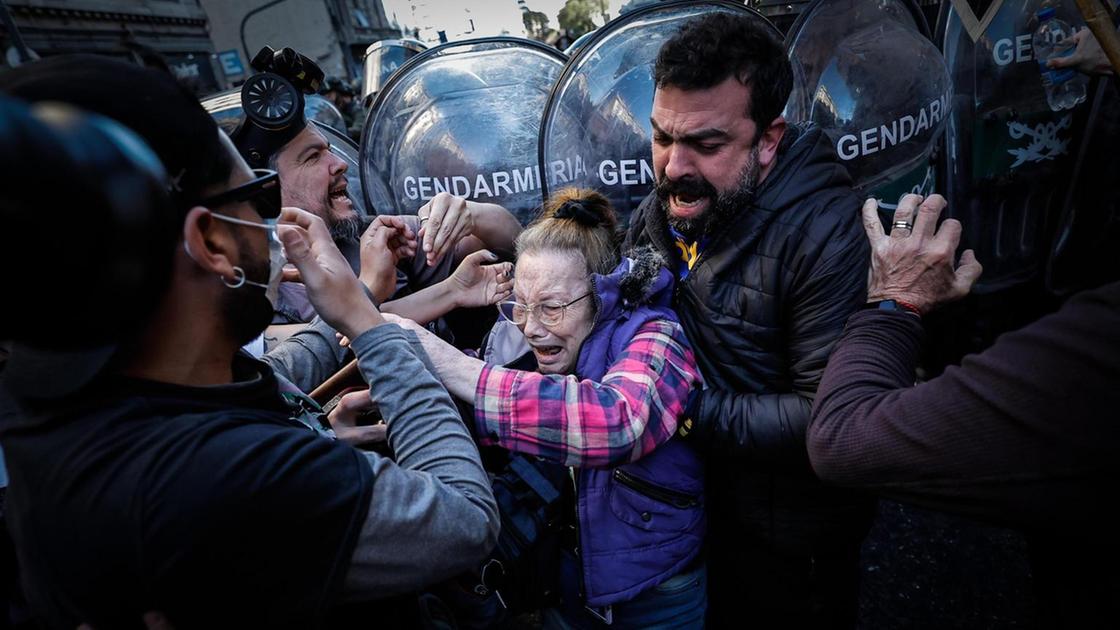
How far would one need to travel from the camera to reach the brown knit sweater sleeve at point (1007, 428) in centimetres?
86

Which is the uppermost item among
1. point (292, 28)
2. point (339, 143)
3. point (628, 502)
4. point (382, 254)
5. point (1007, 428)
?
point (292, 28)

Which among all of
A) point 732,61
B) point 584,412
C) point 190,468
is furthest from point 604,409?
point 732,61

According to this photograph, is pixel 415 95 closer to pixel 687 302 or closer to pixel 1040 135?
pixel 687 302

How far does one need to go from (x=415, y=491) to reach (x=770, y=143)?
1581mm

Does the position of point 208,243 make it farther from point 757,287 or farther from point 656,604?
point 656,604

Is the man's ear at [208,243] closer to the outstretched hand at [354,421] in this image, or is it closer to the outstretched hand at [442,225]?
the outstretched hand at [354,421]

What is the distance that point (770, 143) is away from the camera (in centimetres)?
186

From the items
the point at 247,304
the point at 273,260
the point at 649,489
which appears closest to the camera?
the point at 247,304

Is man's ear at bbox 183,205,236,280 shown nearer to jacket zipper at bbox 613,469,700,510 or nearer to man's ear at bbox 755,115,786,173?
jacket zipper at bbox 613,469,700,510

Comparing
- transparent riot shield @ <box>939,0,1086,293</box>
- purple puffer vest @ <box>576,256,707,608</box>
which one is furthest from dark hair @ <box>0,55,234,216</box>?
transparent riot shield @ <box>939,0,1086,293</box>

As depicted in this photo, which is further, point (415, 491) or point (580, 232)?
point (580, 232)

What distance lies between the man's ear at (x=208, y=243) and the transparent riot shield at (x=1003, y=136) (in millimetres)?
3341

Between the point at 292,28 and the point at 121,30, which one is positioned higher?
the point at 292,28

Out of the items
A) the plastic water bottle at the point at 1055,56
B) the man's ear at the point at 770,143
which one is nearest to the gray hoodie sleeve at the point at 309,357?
the man's ear at the point at 770,143
